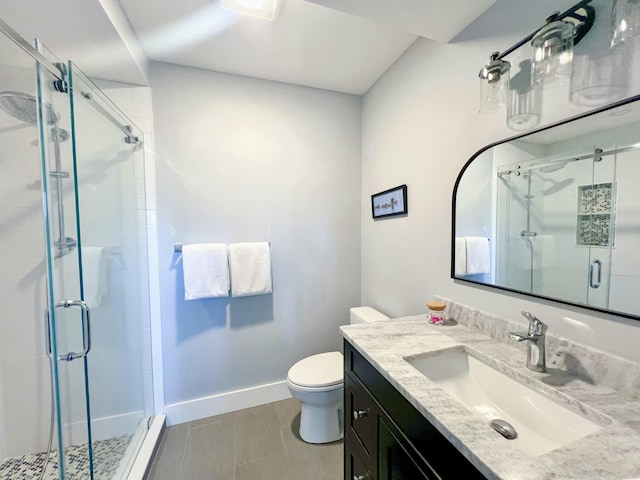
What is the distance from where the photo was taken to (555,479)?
0.47 meters

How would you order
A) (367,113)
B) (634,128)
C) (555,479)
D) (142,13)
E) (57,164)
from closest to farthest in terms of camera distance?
(555,479)
(634,128)
(57,164)
(142,13)
(367,113)

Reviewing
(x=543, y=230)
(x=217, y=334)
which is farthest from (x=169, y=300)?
(x=543, y=230)

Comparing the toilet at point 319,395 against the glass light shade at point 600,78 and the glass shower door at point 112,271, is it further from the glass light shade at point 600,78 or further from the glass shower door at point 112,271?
the glass light shade at point 600,78

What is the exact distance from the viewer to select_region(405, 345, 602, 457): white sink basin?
695 mm

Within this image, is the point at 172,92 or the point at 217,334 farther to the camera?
the point at 217,334

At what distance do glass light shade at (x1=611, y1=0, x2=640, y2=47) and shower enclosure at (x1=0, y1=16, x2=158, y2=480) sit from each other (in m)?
1.89

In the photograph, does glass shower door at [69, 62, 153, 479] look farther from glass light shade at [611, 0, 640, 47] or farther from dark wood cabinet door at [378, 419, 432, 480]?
glass light shade at [611, 0, 640, 47]

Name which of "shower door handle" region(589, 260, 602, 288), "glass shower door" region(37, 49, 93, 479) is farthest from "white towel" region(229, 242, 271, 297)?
"shower door handle" region(589, 260, 602, 288)

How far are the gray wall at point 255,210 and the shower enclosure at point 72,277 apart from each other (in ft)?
0.70

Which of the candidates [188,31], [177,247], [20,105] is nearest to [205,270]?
[177,247]

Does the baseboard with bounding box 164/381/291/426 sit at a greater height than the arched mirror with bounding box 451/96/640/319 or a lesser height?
lesser

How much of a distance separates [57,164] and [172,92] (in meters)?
0.86

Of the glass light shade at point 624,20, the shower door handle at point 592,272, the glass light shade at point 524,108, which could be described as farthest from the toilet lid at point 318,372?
the glass light shade at point 624,20

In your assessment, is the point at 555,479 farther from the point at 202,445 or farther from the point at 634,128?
the point at 202,445
